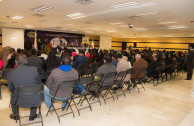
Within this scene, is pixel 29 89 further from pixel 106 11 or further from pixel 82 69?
pixel 106 11

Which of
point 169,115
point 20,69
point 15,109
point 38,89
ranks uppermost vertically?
point 20,69

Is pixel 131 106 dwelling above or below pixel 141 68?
below

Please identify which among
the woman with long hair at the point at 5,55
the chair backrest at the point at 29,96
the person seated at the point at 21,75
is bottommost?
the chair backrest at the point at 29,96

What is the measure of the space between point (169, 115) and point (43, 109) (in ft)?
10.0

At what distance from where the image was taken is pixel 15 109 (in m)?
2.92

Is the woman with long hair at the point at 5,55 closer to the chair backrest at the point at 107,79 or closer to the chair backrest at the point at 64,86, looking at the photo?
the chair backrest at the point at 64,86

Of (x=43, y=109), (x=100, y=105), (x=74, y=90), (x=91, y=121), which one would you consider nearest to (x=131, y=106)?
(x=100, y=105)

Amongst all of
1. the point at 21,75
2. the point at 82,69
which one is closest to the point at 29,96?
the point at 21,75

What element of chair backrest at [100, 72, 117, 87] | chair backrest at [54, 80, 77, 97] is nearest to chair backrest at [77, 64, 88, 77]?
chair backrest at [100, 72, 117, 87]

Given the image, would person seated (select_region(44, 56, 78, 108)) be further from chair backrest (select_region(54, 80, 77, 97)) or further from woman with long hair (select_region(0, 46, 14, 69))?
woman with long hair (select_region(0, 46, 14, 69))

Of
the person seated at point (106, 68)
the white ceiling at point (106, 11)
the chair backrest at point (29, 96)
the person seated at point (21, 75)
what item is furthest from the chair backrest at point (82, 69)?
the chair backrest at point (29, 96)

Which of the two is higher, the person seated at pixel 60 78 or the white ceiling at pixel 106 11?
the white ceiling at pixel 106 11

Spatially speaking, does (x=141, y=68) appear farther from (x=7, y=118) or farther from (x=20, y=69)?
(x=7, y=118)

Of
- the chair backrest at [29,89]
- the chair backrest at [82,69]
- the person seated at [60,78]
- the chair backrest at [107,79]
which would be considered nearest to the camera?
the chair backrest at [29,89]
